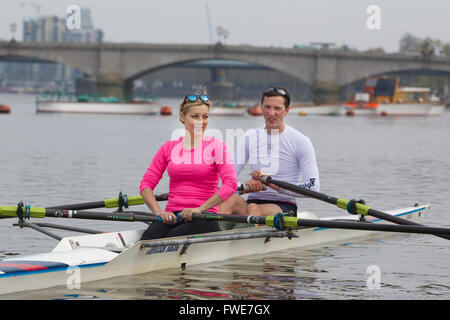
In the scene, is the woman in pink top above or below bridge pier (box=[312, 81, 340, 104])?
below

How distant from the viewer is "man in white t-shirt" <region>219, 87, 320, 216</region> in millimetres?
10789

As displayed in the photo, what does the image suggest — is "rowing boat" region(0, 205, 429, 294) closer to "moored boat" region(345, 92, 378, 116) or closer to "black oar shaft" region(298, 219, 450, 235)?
"black oar shaft" region(298, 219, 450, 235)

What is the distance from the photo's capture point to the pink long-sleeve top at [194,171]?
9445 mm

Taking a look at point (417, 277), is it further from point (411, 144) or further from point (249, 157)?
point (411, 144)

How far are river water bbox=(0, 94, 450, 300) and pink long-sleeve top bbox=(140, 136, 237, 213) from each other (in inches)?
36.6

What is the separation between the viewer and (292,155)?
36.3 feet

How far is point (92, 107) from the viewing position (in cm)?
8675

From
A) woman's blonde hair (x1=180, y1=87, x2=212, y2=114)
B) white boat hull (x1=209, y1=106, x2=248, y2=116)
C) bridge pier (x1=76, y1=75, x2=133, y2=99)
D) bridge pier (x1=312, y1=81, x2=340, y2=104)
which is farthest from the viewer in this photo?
bridge pier (x1=312, y1=81, x2=340, y2=104)

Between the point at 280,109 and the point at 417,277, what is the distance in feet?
8.41

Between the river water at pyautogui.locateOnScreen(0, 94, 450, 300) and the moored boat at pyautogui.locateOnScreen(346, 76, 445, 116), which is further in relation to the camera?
the moored boat at pyautogui.locateOnScreen(346, 76, 445, 116)

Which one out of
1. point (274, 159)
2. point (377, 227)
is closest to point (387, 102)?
point (274, 159)

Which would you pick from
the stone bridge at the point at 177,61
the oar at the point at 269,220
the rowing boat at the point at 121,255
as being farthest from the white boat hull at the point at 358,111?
the oar at the point at 269,220

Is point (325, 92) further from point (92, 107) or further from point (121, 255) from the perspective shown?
point (121, 255)

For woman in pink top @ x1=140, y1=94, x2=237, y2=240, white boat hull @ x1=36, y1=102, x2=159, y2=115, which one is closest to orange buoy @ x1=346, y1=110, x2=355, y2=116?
white boat hull @ x1=36, y1=102, x2=159, y2=115
